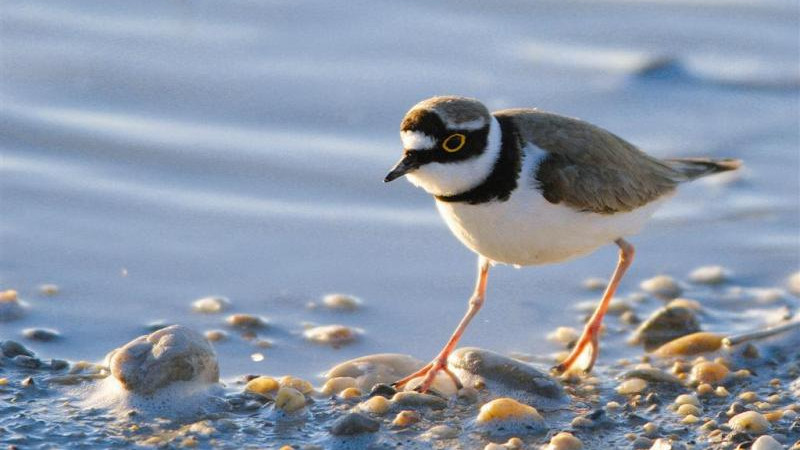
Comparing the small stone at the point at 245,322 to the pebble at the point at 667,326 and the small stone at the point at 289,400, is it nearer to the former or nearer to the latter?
the small stone at the point at 289,400

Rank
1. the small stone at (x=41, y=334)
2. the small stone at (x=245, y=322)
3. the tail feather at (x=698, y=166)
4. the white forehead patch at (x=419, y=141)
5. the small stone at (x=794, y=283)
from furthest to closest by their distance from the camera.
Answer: the small stone at (x=794, y=283) → the tail feather at (x=698, y=166) → the small stone at (x=245, y=322) → the small stone at (x=41, y=334) → the white forehead patch at (x=419, y=141)

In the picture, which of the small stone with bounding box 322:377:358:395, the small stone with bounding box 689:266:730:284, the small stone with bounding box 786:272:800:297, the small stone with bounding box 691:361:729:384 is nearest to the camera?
the small stone with bounding box 322:377:358:395

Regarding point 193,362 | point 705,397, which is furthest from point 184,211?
point 705,397

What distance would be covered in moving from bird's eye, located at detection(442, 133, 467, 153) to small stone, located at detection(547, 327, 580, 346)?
1.33 meters

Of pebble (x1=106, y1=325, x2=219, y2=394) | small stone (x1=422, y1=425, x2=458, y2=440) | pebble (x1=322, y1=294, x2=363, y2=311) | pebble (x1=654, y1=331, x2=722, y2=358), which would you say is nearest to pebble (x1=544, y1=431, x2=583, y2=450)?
small stone (x1=422, y1=425, x2=458, y2=440)

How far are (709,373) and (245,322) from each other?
6.85 feet

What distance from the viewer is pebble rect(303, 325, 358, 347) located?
625 centimetres

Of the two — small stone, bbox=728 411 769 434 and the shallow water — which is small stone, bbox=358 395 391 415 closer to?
the shallow water

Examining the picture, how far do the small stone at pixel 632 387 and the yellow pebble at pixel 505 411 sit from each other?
62cm

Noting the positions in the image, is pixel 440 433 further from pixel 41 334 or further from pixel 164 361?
pixel 41 334

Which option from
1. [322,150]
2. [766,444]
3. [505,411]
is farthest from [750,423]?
[322,150]

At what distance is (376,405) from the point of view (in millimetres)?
5398

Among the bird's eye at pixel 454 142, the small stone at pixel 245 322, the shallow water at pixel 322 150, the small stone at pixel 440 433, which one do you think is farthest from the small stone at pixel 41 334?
the bird's eye at pixel 454 142

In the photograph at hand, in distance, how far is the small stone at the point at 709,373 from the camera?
5863mm
